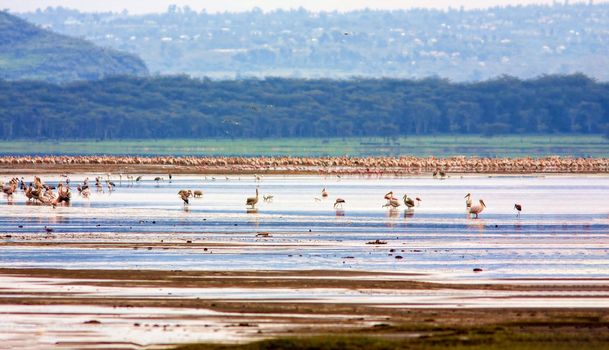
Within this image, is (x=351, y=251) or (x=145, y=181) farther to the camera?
(x=145, y=181)

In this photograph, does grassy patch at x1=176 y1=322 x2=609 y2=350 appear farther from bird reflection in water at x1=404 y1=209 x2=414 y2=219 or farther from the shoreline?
the shoreline

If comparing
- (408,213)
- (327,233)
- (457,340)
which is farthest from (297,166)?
(457,340)

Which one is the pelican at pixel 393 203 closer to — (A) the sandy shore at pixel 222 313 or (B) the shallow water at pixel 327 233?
(B) the shallow water at pixel 327 233

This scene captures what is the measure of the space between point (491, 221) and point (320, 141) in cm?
14048

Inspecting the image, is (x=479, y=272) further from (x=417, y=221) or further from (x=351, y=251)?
(x=417, y=221)

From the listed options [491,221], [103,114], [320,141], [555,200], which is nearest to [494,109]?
[320,141]

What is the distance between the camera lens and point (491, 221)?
37.9 m

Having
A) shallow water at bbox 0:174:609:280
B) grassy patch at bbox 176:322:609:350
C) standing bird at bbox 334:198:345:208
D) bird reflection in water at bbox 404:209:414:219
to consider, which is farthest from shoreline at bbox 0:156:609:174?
grassy patch at bbox 176:322:609:350

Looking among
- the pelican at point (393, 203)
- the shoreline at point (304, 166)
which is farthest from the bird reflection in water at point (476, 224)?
the shoreline at point (304, 166)

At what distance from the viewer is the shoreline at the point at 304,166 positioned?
87125 mm

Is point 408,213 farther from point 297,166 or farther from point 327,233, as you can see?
point 297,166

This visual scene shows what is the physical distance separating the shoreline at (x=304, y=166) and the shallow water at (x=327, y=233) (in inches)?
1119

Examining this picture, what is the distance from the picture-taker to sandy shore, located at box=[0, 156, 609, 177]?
8762 cm

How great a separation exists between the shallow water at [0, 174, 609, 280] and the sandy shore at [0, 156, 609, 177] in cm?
2887
